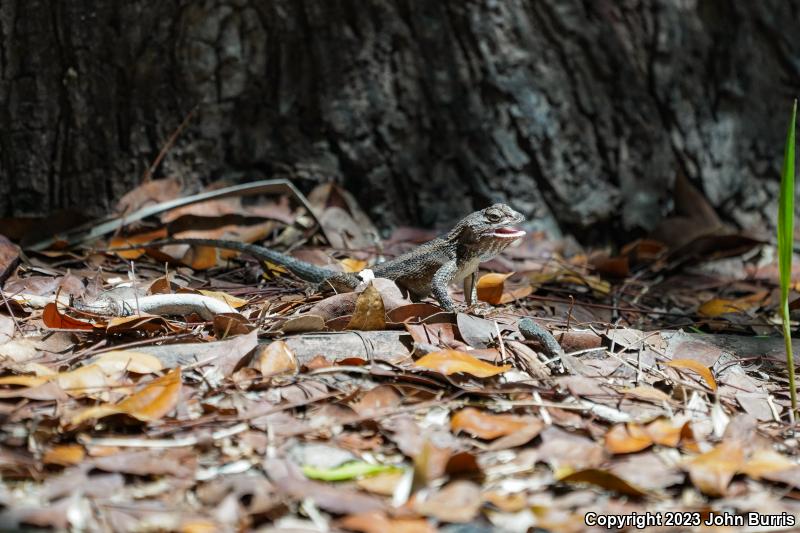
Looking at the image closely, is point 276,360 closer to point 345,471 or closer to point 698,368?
point 345,471

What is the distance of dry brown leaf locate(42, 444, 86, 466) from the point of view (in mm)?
2113

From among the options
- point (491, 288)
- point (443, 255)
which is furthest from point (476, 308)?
point (443, 255)

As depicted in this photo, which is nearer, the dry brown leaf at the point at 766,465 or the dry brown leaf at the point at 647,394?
the dry brown leaf at the point at 766,465

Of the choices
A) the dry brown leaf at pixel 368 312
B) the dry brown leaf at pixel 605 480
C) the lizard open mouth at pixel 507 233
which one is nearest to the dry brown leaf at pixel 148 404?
the dry brown leaf at pixel 368 312

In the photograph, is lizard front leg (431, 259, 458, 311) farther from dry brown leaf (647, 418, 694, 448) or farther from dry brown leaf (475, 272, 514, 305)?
dry brown leaf (647, 418, 694, 448)

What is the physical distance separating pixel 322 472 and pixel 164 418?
20.7 inches

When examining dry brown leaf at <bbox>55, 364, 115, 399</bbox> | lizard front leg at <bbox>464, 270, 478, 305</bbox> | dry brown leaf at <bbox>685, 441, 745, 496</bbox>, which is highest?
dry brown leaf at <bbox>55, 364, 115, 399</bbox>

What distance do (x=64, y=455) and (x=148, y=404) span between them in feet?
0.92

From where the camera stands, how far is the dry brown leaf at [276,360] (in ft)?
8.79

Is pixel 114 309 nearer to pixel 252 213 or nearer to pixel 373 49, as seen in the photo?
pixel 252 213

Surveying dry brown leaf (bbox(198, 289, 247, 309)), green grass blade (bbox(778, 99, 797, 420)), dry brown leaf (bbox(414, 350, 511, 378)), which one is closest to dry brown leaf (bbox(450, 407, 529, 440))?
dry brown leaf (bbox(414, 350, 511, 378))

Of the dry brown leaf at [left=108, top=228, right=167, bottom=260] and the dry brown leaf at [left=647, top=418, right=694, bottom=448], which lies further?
the dry brown leaf at [left=108, top=228, right=167, bottom=260]

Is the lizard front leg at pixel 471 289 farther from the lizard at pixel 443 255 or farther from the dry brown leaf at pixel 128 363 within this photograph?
the dry brown leaf at pixel 128 363

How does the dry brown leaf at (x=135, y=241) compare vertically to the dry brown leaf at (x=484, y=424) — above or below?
above
